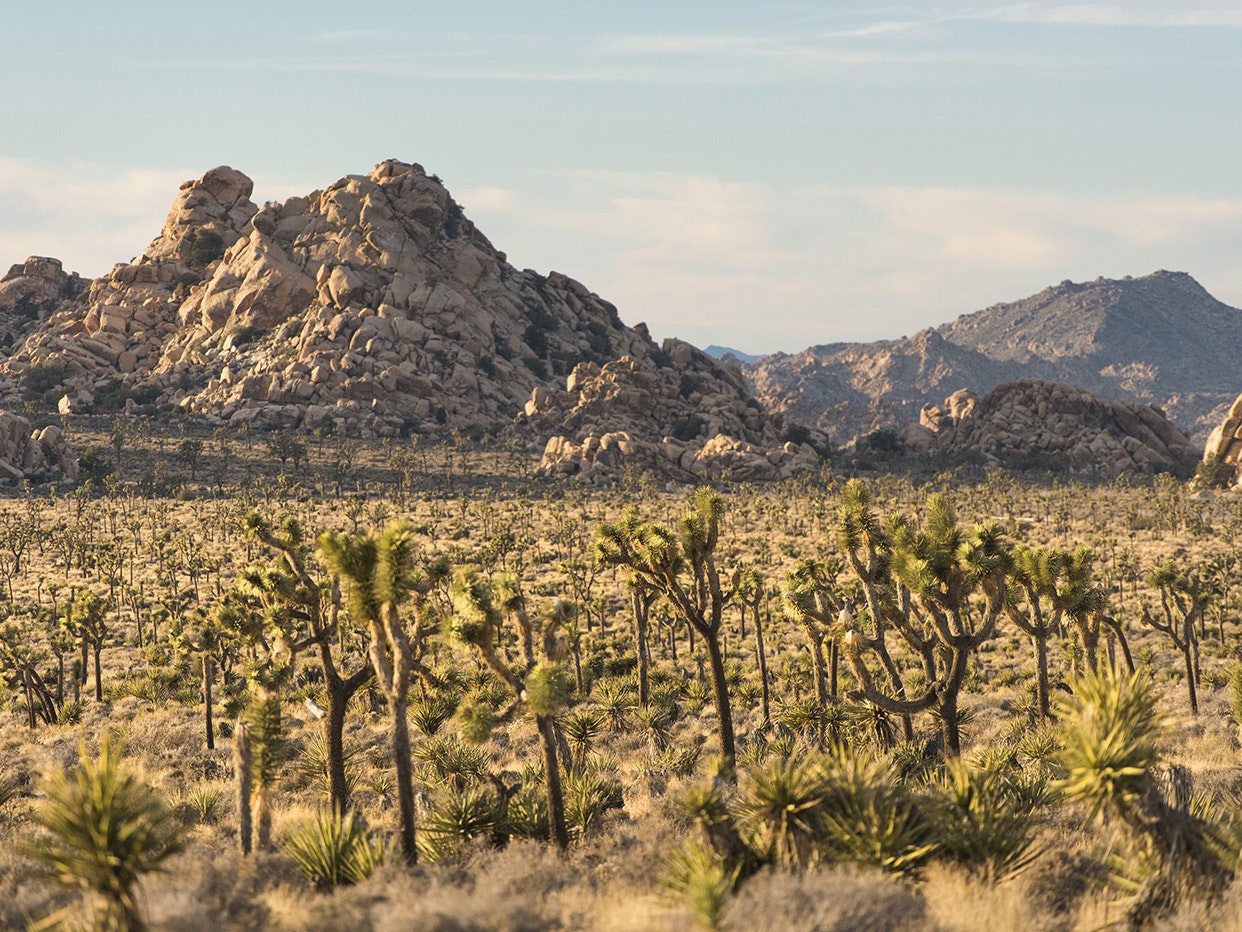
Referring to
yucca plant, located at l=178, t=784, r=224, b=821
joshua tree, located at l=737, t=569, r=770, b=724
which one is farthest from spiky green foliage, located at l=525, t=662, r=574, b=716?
joshua tree, located at l=737, t=569, r=770, b=724

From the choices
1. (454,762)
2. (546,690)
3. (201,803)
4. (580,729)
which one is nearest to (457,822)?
(546,690)

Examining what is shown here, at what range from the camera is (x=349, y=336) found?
13550cm

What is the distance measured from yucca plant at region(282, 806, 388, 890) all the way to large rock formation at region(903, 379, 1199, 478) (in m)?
131

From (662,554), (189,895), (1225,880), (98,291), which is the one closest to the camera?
(189,895)

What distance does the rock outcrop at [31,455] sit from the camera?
90375 millimetres

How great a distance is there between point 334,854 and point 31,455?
327ft

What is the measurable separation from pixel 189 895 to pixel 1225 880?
1149cm

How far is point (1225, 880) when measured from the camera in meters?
10.3

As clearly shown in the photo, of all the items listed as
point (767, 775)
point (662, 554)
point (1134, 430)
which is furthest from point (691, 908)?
point (1134, 430)

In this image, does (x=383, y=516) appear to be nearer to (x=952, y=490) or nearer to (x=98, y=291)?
(x=952, y=490)

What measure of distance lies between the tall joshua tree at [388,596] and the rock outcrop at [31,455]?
9383 cm

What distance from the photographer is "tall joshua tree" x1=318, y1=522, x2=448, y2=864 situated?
12.9 meters

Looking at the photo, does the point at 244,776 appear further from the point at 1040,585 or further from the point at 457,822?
the point at 1040,585

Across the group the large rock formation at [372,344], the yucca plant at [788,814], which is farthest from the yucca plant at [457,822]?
the large rock formation at [372,344]
